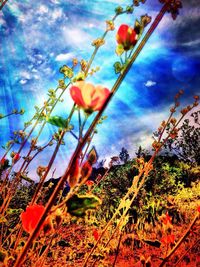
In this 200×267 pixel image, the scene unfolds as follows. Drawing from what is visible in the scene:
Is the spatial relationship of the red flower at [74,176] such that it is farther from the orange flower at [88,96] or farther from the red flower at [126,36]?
the red flower at [126,36]

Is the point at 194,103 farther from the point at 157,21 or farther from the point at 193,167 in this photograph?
the point at 193,167

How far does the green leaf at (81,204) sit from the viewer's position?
0.53 m

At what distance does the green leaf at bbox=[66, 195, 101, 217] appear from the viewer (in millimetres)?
534

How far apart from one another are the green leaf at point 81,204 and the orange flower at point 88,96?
0.18 meters

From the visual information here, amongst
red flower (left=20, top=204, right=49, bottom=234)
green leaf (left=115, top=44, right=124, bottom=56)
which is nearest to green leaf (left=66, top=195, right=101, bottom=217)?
red flower (left=20, top=204, right=49, bottom=234)

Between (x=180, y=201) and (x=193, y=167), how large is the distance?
2456 mm

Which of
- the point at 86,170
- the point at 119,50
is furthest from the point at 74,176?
the point at 119,50

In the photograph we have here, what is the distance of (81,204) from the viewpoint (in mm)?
538

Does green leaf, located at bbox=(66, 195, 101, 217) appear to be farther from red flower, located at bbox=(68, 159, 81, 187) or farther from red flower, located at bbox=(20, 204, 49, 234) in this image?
red flower, located at bbox=(20, 204, 49, 234)

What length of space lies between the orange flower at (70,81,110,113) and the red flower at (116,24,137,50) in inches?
7.8

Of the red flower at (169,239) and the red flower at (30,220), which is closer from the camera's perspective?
the red flower at (30,220)

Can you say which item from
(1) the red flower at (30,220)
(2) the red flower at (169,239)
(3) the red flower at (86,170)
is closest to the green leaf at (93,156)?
(3) the red flower at (86,170)

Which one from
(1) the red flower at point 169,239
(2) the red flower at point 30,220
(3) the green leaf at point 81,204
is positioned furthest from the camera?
(1) the red flower at point 169,239

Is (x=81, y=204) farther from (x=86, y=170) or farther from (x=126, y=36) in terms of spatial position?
(x=126, y=36)
